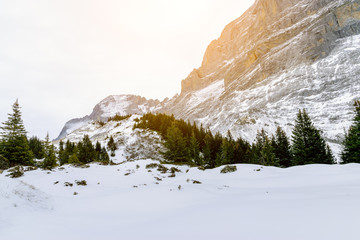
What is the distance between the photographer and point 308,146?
33.0 meters

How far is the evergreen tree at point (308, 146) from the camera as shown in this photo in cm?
3194

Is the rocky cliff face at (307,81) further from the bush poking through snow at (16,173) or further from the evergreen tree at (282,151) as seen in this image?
the bush poking through snow at (16,173)

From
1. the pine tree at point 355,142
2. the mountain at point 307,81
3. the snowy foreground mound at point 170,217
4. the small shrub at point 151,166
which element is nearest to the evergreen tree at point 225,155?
the pine tree at point 355,142

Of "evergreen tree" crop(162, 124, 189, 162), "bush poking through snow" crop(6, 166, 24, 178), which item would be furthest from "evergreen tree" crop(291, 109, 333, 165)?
"bush poking through snow" crop(6, 166, 24, 178)

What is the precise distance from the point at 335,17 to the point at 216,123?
13769 centimetres

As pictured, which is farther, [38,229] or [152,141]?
[152,141]

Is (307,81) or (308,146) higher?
(307,81)

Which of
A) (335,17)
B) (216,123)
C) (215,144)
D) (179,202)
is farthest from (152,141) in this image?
(335,17)

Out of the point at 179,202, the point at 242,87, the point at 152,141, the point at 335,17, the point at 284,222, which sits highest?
the point at 335,17

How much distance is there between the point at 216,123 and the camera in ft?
535

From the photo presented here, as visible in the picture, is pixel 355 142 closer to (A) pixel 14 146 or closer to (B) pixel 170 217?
(B) pixel 170 217

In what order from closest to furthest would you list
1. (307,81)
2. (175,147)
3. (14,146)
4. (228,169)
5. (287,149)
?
(228,169)
(14,146)
(175,147)
(287,149)
(307,81)

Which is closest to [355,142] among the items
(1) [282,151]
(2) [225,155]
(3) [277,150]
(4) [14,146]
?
(1) [282,151]

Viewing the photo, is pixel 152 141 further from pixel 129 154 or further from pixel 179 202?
pixel 179 202
